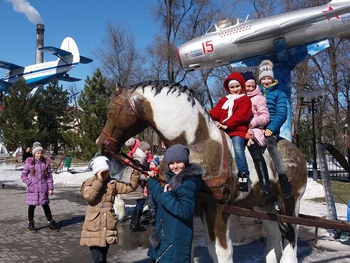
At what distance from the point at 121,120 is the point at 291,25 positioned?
5.69m

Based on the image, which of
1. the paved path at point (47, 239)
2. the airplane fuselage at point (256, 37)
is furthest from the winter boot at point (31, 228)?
the airplane fuselage at point (256, 37)

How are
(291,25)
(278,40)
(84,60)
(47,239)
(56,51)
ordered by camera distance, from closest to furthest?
(47,239) → (291,25) → (278,40) → (56,51) → (84,60)

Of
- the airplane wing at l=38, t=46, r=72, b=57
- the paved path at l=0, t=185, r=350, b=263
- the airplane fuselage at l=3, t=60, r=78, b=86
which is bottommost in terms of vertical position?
the paved path at l=0, t=185, r=350, b=263

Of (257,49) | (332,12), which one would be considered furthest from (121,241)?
(332,12)

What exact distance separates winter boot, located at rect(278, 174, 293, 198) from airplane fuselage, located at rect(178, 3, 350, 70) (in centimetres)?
500

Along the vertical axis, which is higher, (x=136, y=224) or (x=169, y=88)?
(x=169, y=88)

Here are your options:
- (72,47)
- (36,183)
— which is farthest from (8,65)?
(36,183)

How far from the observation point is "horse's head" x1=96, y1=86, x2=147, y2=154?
3.50 m

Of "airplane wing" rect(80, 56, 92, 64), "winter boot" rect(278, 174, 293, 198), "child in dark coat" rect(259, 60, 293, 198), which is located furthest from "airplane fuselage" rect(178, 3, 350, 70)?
"airplane wing" rect(80, 56, 92, 64)

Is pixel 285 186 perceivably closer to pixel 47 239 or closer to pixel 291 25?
pixel 47 239

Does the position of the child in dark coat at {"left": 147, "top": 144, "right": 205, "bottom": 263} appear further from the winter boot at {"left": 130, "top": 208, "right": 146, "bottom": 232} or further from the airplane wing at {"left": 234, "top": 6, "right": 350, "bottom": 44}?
the airplane wing at {"left": 234, "top": 6, "right": 350, "bottom": 44}

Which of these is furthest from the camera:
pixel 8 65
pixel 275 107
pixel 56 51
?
pixel 8 65

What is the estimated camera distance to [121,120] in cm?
353

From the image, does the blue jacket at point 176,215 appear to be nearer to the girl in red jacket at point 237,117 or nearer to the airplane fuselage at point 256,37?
the girl in red jacket at point 237,117
